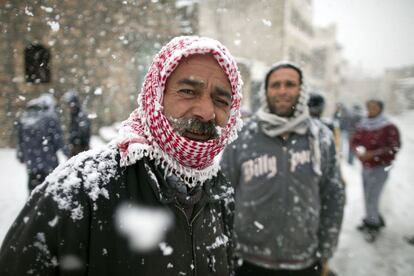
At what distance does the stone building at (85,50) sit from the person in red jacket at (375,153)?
9.47 meters

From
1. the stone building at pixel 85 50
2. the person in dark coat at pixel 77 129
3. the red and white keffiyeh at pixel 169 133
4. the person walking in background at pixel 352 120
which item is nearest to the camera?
the red and white keffiyeh at pixel 169 133

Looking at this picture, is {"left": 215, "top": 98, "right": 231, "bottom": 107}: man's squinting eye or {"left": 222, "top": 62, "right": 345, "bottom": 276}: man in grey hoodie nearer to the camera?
{"left": 215, "top": 98, "right": 231, "bottom": 107}: man's squinting eye

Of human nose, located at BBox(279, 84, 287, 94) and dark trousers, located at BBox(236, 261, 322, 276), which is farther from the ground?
human nose, located at BBox(279, 84, 287, 94)

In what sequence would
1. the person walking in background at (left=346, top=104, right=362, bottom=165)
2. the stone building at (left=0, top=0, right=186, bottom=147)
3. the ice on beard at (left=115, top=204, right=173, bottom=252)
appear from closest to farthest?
the ice on beard at (left=115, top=204, right=173, bottom=252) → the stone building at (left=0, top=0, right=186, bottom=147) → the person walking in background at (left=346, top=104, right=362, bottom=165)

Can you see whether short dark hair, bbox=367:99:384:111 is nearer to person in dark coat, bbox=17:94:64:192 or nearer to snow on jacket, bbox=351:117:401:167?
snow on jacket, bbox=351:117:401:167

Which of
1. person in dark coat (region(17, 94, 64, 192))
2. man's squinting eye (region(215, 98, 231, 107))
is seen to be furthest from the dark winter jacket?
person in dark coat (region(17, 94, 64, 192))

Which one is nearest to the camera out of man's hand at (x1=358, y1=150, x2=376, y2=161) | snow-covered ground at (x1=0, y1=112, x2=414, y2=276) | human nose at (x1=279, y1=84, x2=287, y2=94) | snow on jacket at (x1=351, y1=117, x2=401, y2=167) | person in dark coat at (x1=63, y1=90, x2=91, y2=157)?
human nose at (x1=279, y1=84, x2=287, y2=94)

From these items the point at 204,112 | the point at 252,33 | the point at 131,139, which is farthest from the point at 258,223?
the point at 252,33

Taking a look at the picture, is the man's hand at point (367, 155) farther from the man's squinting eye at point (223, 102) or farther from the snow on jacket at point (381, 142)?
the man's squinting eye at point (223, 102)

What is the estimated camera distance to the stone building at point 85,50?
10555 millimetres

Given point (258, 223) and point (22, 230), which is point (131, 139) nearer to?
point (22, 230)

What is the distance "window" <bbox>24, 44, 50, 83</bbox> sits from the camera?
10922 mm

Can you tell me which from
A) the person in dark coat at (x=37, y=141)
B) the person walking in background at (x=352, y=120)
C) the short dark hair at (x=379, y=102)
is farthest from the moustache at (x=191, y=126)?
the person walking in background at (x=352, y=120)

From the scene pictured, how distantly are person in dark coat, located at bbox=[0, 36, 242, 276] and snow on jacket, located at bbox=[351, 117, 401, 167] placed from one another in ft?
16.2
